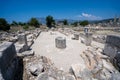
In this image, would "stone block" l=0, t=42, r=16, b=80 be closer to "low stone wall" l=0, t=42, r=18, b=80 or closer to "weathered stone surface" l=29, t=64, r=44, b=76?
"low stone wall" l=0, t=42, r=18, b=80

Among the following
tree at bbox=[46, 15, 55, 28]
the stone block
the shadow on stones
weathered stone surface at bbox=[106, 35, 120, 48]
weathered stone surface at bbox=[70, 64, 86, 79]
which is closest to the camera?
the stone block

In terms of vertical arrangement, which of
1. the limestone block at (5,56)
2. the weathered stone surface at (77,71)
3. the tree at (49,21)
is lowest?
the weathered stone surface at (77,71)

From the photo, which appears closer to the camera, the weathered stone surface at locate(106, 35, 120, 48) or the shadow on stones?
the shadow on stones

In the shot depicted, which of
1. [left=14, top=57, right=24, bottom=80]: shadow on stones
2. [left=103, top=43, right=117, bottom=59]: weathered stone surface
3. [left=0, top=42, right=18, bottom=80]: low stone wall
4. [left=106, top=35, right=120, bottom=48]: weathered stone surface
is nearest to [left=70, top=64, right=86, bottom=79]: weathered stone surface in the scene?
[left=103, top=43, right=117, bottom=59]: weathered stone surface

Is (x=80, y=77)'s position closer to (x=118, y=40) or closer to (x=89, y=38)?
(x=118, y=40)

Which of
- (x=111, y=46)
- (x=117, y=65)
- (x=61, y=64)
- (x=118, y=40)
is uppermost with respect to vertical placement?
(x=118, y=40)

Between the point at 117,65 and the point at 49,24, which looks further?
the point at 49,24

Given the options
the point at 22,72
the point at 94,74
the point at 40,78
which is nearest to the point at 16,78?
the point at 22,72

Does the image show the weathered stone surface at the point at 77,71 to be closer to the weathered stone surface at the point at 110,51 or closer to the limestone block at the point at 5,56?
the weathered stone surface at the point at 110,51

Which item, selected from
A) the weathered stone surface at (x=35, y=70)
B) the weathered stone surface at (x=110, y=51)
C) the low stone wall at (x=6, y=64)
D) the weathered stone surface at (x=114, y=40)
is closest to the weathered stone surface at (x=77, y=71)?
the weathered stone surface at (x=35, y=70)

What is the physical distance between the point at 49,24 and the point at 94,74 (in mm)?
41941

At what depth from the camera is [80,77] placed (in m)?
4.42

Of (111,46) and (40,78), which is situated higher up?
(111,46)

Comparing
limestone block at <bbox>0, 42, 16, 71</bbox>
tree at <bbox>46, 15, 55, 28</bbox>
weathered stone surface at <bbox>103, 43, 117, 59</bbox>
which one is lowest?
weathered stone surface at <bbox>103, 43, 117, 59</bbox>
